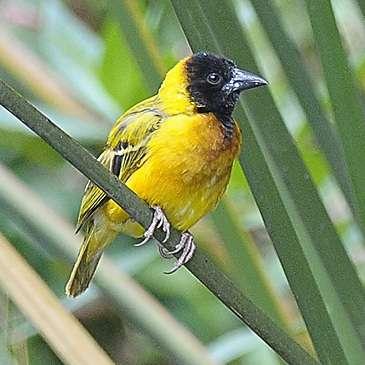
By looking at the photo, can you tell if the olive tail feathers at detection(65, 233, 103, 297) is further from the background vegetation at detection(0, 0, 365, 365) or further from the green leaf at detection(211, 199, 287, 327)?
the green leaf at detection(211, 199, 287, 327)

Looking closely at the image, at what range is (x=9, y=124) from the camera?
143 cm

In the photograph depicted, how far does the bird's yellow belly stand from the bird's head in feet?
0.23

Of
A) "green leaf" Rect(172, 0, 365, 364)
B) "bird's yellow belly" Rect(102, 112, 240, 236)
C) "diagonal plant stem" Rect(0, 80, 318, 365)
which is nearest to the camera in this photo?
"diagonal plant stem" Rect(0, 80, 318, 365)

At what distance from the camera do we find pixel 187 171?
111 centimetres

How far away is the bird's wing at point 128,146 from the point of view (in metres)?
1.18

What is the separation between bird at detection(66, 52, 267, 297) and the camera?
3.67 ft

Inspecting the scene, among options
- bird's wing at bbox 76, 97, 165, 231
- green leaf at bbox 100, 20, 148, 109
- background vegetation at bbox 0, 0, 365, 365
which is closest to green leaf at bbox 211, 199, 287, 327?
background vegetation at bbox 0, 0, 365, 365

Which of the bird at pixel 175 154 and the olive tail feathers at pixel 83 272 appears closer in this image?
the bird at pixel 175 154

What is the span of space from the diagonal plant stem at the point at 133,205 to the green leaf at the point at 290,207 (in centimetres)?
5

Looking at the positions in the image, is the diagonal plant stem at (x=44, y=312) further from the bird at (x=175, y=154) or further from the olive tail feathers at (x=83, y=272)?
the olive tail feathers at (x=83, y=272)

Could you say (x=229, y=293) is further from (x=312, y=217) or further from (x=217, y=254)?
(x=217, y=254)

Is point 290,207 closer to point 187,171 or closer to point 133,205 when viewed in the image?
point 133,205

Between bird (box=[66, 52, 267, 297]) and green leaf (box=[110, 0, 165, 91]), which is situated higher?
green leaf (box=[110, 0, 165, 91])

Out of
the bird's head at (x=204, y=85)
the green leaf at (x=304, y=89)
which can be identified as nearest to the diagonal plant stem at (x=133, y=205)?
the green leaf at (x=304, y=89)
